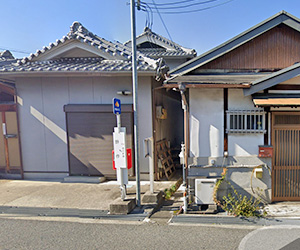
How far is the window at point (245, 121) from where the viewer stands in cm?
615

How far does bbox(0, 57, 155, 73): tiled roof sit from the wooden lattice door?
4224 mm

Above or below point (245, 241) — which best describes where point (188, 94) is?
above

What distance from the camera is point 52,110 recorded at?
8.72 metres

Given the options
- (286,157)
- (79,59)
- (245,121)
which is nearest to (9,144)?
(79,59)

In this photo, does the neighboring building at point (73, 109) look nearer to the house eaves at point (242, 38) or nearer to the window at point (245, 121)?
the house eaves at point (242, 38)

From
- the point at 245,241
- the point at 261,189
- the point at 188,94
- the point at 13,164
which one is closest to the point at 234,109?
the point at 188,94

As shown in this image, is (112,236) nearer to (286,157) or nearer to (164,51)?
(286,157)

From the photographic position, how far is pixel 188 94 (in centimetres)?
656

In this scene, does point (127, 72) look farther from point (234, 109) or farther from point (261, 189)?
point (261, 189)

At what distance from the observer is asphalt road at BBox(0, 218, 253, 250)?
4.27 metres

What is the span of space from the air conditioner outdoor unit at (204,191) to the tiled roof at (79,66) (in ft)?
12.9

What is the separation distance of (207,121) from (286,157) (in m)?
2.43

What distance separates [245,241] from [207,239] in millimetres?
727

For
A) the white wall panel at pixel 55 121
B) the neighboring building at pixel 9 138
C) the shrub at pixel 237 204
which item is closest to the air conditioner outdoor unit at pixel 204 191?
the shrub at pixel 237 204
